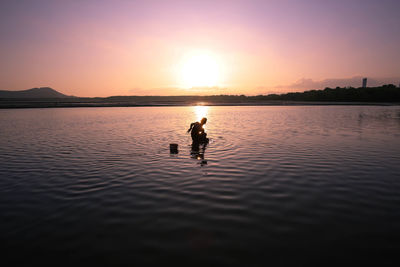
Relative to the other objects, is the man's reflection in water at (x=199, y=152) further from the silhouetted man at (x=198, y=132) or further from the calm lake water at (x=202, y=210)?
the silhouetted man at (x=198, y=132)

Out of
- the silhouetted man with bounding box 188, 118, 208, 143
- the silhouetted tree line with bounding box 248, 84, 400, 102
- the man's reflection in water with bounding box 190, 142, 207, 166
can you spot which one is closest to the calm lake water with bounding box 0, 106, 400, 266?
the man's reflection in water with bounding box 190, 142, 207, 166

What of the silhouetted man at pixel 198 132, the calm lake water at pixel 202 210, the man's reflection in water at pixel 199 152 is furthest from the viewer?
the silhouetted man at pixel 198 132

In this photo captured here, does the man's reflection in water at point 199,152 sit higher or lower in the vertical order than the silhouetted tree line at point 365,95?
lower

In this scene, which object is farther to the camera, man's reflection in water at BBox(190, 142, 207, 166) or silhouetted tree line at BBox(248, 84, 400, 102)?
silhouetted tree line at BBox(248, 84, 400, 102)

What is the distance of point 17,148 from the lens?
17.2 metres

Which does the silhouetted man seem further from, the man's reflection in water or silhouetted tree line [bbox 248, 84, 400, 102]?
silhouetted tree line [bbox 248, 84, 400, 102]

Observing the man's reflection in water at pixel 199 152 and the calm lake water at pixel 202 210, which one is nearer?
the calm lake water at pixel 202 210

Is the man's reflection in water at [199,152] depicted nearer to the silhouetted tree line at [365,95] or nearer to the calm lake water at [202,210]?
the calm lake water at [202,210]

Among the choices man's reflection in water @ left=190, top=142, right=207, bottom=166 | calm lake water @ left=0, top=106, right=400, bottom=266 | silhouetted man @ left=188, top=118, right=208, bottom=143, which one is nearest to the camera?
calm lake water @ left=0, top=106, right=400, bottom=266

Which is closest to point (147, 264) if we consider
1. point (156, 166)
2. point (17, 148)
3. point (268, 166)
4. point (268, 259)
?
point (268, 259)

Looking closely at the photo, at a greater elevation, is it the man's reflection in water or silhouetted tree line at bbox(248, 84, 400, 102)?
silhouetted tree line at bbox(248, 84, 400, 102)

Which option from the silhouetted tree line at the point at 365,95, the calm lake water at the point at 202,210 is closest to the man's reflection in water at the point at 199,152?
the calm lake water at the point at 202,210

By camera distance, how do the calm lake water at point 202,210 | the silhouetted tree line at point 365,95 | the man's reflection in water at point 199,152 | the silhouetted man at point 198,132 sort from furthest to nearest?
1. the silhouetted tree line at point 365,95
2. the silhouetted man at point 198,132
3. the man's reflection in water at point 199,152
4. the calm lake water at point 202,210

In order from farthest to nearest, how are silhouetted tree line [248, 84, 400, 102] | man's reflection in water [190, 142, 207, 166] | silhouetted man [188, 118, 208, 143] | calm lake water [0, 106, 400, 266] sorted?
silhouetted tree line [248, 84, 400, 102] < silhouetted man [188, 118, 208, 143] < man's reflection in water [190, 142, 207, 166] < calm lake water [0, 106, 400, 266]
